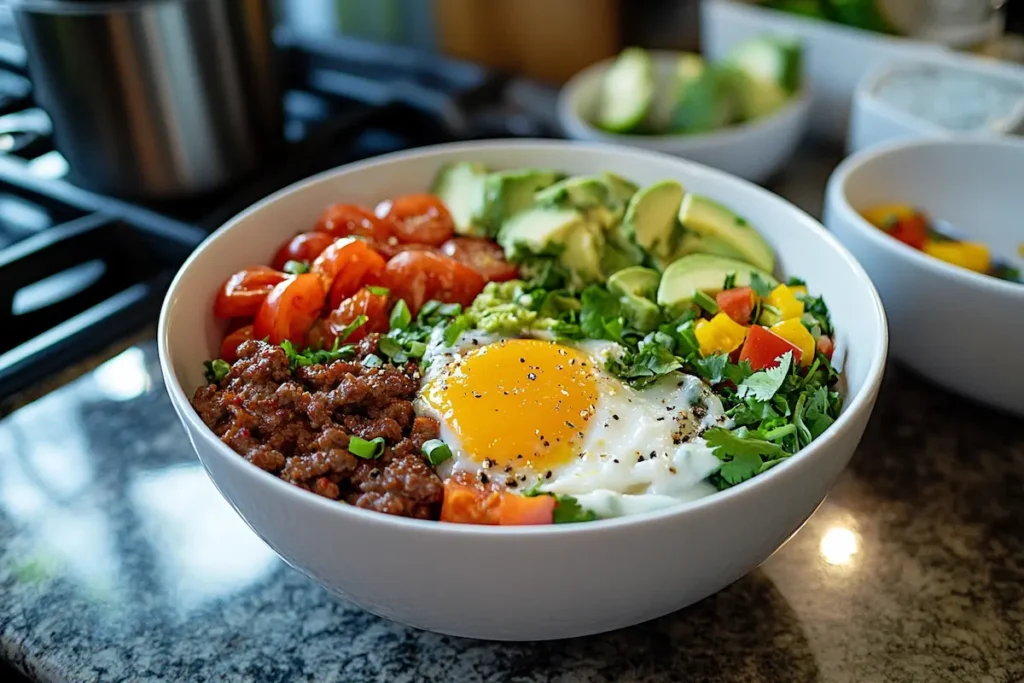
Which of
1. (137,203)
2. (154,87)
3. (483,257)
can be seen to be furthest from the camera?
(137,203)

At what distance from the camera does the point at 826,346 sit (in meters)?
1.10

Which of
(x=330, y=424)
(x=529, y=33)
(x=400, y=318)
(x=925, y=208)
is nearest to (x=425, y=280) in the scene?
(x=400, y=318)

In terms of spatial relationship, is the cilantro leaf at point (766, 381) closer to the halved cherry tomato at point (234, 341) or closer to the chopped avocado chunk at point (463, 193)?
the chopped avocado chunk at point (463, 193)

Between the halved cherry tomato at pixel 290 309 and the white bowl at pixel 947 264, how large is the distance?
0.70 m

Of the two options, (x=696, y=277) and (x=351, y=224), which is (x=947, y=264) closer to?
(x=696, y=277)

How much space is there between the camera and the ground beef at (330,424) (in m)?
0.91

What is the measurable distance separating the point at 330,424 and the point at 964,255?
94 cm

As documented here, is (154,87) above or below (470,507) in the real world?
above

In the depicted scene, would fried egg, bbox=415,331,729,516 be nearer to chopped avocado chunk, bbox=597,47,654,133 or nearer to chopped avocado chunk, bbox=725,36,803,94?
chopped avocado chunk, bbox=597,47,654,133

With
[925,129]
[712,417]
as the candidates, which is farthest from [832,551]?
[925,129]

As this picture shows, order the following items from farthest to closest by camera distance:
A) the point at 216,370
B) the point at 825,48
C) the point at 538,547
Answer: the point at 825,48
the point at 216,370
the point at 538,547

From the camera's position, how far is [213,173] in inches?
62.6

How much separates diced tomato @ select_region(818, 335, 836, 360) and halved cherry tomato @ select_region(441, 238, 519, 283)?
0.41m

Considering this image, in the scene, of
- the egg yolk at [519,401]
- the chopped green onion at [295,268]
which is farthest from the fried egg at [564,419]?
the chopped green onion at [295,268]
